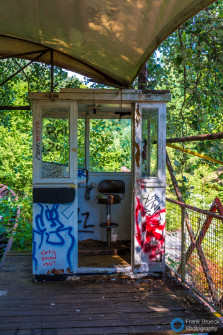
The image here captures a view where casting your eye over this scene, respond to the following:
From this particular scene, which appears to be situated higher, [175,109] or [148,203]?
[175,109]

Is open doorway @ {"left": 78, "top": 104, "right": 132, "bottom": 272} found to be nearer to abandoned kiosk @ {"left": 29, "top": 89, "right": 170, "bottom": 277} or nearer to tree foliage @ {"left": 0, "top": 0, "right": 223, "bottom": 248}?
tree foliage @ {"left": 0, "top": 0, "right": 223, "bottom": 248}

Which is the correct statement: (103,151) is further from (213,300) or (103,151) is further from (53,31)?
(213,300)

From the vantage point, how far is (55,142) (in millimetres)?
4961

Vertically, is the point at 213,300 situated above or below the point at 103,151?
below

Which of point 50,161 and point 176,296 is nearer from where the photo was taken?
point 176,296

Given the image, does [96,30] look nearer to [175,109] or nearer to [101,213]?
[101,213]

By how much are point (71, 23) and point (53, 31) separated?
1.70ft

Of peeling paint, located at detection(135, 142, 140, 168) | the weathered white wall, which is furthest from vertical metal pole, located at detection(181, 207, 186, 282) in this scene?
the weathered white wall

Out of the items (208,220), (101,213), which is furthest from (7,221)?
(208,220)

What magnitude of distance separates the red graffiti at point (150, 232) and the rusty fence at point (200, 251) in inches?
11.4

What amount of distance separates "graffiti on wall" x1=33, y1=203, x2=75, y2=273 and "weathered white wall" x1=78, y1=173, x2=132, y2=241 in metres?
1.57

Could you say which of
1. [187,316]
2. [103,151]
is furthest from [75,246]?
[103,151]

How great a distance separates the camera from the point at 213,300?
12.8 feet

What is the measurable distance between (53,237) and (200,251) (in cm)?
204
